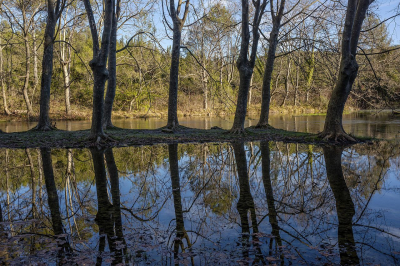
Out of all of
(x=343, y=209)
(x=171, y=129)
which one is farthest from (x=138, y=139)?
(x=343, y=209)

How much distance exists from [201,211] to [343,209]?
2.00 meters

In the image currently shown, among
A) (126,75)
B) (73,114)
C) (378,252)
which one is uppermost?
(126,75)

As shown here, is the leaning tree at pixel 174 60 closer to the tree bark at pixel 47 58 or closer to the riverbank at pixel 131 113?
the tree bark at pixel 47 58

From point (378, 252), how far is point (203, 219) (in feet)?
6.54

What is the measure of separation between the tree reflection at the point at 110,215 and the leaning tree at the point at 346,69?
8.38 m

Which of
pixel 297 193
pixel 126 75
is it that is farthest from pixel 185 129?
pixel 126 75

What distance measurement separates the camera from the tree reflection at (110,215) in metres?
3.28

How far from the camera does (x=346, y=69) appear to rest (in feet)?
38.3

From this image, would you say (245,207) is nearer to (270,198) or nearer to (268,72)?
(270,198)

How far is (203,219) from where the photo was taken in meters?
4.24

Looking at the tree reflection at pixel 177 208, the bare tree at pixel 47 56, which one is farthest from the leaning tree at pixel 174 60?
the tree reflection at pixel 177 208

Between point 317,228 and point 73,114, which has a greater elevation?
point 73,114

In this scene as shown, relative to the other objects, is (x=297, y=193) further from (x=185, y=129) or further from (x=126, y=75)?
(x=126, y=75)

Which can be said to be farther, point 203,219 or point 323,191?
point 323,191
